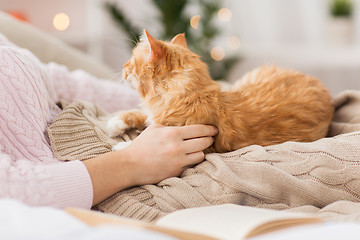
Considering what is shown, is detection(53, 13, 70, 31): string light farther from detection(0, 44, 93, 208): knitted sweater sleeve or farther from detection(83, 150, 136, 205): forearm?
detection(83, 150, 136, 205): forearm

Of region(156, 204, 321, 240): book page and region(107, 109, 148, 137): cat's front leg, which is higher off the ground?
region(107, 109, 148, 137): cat's front leg

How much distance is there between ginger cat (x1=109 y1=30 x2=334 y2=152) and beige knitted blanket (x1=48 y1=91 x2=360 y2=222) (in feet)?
0.44

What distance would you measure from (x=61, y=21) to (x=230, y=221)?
3443mm

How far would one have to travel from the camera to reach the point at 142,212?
2.97 feet

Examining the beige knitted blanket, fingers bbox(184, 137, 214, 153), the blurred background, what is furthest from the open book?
the blurred background

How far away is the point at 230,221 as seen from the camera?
664 millimetres

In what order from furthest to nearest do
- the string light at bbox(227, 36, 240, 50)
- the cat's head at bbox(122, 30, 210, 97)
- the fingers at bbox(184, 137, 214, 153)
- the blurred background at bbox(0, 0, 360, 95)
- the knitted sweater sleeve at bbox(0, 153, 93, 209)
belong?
the string light at bbox(227, 36, 240, 50)
the blurred background at bbox(0, 0, 360, 95)
the cat's head at bbox(122, 30, 210, 97)
the fingers at bbox(184, 137, 214, 153)
the knitted sweater sleeve at bbox(0, 153, 93, 209)

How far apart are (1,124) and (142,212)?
46 centimetres

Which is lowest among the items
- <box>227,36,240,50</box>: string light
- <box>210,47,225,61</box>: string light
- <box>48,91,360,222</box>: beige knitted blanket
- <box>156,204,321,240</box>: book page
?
<box>48,91,360,222</box>: beige knitted blanket

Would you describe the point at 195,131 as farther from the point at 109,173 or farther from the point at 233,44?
the point at 233,44

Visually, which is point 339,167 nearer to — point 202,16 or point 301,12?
point 202,16

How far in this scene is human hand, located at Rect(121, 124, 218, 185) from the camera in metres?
0.99

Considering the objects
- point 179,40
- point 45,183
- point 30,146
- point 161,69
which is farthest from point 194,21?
point 45,183

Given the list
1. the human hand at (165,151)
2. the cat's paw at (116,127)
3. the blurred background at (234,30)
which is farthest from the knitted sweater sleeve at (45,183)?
the blurred background at (234,30)
